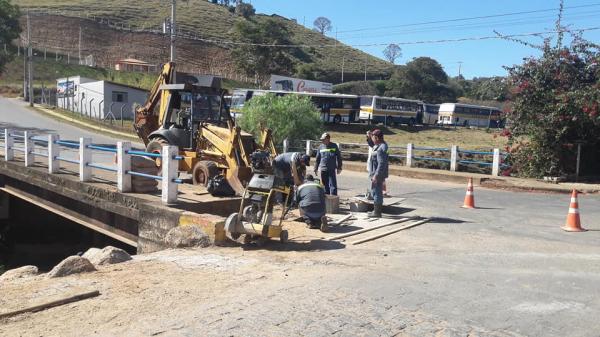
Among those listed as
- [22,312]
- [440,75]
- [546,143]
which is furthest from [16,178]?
[440,75]

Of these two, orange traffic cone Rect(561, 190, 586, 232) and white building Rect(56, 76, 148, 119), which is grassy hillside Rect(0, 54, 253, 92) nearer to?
white building Rect(56, 76, 148, 119)

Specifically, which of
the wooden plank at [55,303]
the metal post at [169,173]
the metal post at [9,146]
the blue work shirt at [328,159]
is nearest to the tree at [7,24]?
the metal post at [9,146]

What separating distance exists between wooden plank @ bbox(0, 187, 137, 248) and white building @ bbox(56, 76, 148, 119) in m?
36.5

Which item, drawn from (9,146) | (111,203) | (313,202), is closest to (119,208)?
(111,203)

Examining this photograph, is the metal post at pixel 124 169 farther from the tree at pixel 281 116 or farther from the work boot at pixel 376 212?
the tree at pixel 281 116

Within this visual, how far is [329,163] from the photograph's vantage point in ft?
41.3

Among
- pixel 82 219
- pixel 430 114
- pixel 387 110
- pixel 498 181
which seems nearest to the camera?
pixel 82 219

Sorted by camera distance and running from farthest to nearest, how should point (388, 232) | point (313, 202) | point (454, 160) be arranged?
point (454, 160) < point (388, 232) < point (313, 202)

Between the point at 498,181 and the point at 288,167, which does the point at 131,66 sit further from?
the point at 288,167

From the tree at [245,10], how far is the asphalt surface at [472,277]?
160m

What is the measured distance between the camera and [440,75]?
13200 cm

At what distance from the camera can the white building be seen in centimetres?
5256

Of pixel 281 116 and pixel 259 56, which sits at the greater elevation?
pixel 259 56

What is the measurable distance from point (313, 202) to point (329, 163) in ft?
10.2
